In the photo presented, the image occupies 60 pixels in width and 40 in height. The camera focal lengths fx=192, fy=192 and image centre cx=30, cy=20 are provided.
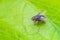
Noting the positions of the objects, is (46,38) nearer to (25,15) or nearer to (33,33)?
(33,33)

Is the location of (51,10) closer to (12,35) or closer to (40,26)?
(40,26)

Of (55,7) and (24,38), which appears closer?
(24,38)

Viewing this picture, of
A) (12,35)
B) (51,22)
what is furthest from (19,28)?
(51,22)

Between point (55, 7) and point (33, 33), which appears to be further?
point (55, 7)

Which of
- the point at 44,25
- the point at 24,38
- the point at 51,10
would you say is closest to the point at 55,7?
the point at 51,10

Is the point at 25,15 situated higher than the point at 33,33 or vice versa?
the point at 25,15

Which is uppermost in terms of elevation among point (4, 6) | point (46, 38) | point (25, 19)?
point (4, 6)
